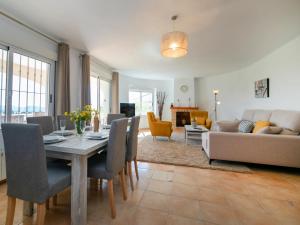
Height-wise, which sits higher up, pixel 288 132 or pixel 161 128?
pixel 288 132

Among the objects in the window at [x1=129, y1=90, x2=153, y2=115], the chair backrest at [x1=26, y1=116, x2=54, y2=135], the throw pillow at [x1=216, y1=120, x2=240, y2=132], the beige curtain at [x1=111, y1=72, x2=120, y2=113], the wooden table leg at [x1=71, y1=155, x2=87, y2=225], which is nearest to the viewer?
the wooden table leg at [x1=71, y1=155, x2=87, y2=225]

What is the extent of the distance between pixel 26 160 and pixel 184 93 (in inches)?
277

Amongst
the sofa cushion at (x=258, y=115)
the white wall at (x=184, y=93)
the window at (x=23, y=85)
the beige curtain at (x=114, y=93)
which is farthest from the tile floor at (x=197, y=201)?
the white wall at (x=184, y=93)

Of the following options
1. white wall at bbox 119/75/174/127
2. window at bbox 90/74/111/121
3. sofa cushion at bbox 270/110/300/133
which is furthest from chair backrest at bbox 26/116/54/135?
white wall at bbox 119/75/174/127

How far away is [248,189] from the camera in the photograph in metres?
2.12

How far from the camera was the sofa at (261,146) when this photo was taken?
254cm

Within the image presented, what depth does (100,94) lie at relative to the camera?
5336 mm

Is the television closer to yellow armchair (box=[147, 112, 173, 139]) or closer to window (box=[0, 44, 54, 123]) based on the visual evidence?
yellow armchair (box=[147, 112, 173, 139])

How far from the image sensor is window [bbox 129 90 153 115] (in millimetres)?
7590

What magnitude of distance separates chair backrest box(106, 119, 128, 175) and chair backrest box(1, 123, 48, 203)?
560 millimetres

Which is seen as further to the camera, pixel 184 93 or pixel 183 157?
pixel 184 93

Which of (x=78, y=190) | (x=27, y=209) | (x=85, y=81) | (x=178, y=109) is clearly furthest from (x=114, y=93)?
(x=78, y=190)

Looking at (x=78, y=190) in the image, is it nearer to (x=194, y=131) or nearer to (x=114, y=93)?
(x=194, y=131)

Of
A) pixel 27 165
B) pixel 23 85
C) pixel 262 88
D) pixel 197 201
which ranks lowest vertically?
pixel 197 201
